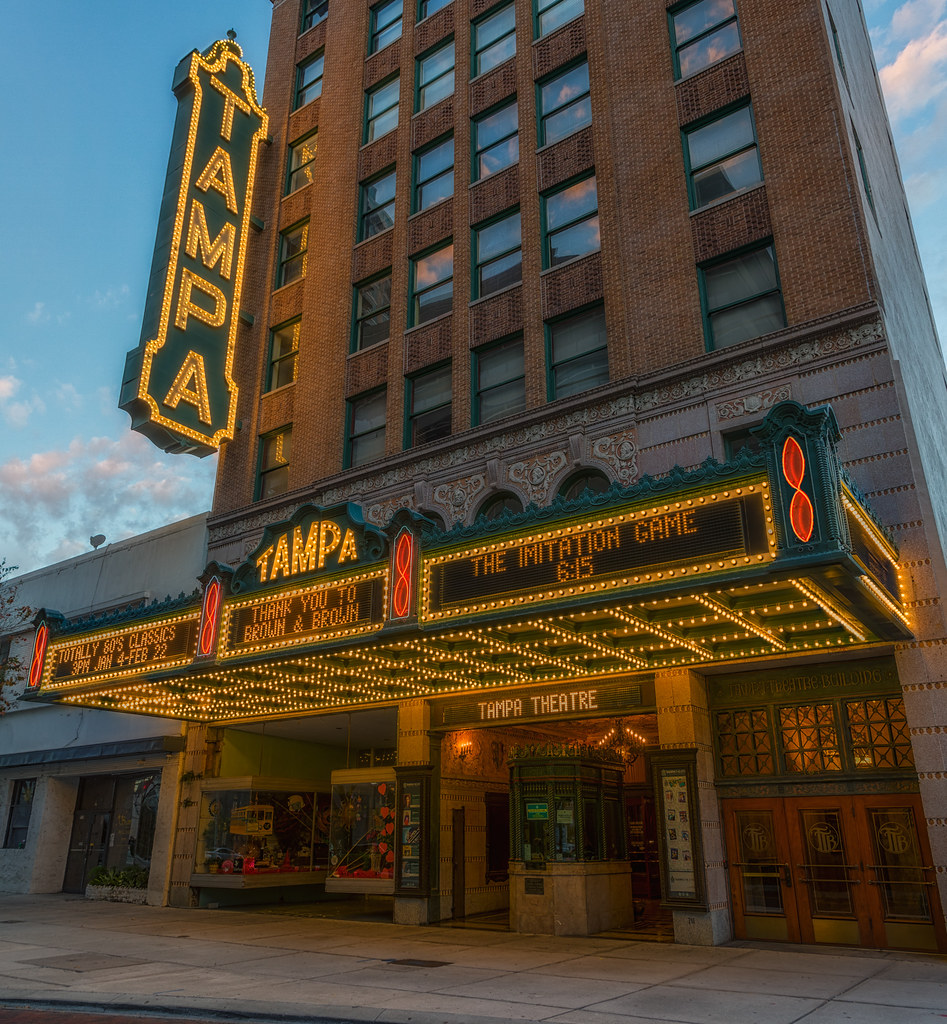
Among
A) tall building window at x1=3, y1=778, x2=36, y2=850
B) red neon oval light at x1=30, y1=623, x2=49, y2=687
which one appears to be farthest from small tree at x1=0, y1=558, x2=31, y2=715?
red neon oval light at x1=30, y1=623, x2=49, y2=687

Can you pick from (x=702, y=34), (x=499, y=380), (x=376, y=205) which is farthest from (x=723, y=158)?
(x=376, y=205)

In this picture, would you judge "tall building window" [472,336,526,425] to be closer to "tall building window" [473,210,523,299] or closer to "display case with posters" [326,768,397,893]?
"tall building window" [473,210,523,299]

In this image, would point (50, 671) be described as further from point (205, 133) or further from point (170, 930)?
point (205, 133)

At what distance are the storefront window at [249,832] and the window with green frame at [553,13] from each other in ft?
69.6

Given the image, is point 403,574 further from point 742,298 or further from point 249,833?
point 249,833

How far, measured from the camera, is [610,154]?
19.3m

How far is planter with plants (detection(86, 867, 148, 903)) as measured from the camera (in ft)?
73.6

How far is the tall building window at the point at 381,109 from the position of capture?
25797mm

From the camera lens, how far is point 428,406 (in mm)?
21188

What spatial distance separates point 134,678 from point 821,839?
13407 mm

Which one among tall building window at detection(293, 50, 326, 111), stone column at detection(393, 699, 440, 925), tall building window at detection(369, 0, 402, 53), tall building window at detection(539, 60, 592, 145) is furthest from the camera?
tall building window at detection(293, 50, 326, 111)

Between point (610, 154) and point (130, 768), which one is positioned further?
point (130, 768)

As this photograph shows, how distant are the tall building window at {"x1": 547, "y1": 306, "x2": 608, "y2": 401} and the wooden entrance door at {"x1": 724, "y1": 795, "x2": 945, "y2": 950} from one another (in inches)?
354

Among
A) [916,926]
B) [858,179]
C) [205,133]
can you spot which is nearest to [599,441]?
[858,179]
